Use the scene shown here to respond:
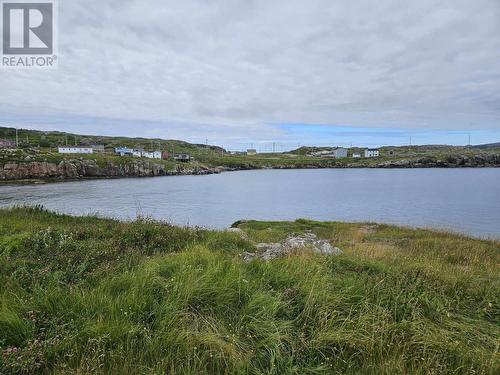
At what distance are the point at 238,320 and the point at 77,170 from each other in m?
123

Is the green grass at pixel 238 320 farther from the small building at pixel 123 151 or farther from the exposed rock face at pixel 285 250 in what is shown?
the small building at pixel 123 151

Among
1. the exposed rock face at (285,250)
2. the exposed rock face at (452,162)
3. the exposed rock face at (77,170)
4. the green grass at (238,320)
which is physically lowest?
the exposed rock face at (285,250)

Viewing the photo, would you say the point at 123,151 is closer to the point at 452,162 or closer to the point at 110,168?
the point at 110,168

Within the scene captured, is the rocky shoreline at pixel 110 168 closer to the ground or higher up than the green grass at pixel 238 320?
higher up

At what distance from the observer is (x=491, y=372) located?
3629 millimetres

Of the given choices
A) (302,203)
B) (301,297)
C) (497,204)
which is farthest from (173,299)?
(497,204)

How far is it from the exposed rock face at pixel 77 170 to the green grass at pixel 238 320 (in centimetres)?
11328

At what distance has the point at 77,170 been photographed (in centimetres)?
11075

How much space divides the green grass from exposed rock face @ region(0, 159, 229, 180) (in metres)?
113

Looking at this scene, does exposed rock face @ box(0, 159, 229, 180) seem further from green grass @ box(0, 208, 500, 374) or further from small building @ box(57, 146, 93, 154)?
green grass @ box(0, 208, 500, 374)

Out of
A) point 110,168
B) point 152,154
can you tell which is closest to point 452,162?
point 152,154

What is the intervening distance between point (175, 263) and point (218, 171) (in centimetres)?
16874

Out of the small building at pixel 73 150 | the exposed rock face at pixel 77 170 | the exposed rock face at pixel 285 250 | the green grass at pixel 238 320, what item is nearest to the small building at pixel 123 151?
the small building at pixel 73 150

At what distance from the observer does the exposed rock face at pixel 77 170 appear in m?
97.6
